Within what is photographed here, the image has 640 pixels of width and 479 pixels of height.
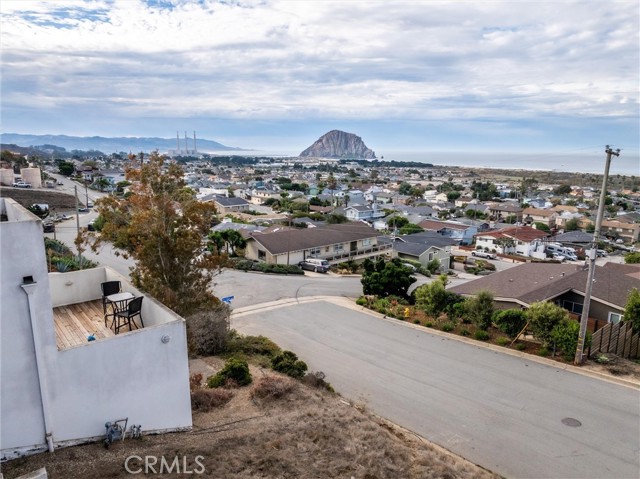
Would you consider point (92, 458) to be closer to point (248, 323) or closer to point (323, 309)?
point (248, 323)

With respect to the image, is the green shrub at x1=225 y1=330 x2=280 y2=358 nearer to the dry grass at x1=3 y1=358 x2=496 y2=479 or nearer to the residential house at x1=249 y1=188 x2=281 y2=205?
the dry grass at x1=3 y1=358 x2=496 y2=479

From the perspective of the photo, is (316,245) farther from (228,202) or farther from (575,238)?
(575,238)

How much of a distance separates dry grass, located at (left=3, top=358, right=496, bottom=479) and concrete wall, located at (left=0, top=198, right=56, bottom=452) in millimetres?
590

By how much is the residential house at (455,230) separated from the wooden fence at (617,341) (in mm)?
48124

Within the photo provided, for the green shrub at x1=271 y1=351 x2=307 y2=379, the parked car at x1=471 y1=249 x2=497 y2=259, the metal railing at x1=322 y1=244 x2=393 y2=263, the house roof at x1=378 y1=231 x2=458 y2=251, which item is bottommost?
the parked car at x1=471 y1=249 x2=497 y2=259

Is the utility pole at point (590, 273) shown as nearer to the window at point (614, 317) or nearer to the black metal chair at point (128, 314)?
the window at point (614, 317)

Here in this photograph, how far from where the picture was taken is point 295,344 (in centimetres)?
1916

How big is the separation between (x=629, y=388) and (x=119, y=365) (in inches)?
620

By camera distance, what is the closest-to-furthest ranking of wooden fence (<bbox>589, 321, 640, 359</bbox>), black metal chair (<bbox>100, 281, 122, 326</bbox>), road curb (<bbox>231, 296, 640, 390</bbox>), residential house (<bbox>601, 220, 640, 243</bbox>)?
black metal chair (<bbox>100, 281, 122, 326</bbox>) < road curb (<bbox>231, 296, 640, 390</bbox>) < wooden fence (<bbox>589, 321, 640, 359</bbox>) < residential house (<bbox>601, 220, 640, 243</bbox>)

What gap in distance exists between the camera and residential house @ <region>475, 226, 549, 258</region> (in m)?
59.7

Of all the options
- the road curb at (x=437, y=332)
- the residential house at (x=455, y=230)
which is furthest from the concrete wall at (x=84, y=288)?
the residential house at (x=455, y=230)

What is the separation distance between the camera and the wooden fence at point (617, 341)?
687 inches

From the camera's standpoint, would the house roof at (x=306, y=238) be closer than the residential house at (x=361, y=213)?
Yes

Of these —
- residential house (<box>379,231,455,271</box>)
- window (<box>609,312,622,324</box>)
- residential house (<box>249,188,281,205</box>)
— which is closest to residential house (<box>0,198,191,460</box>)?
window (<box>609,312,622,324</box>)
